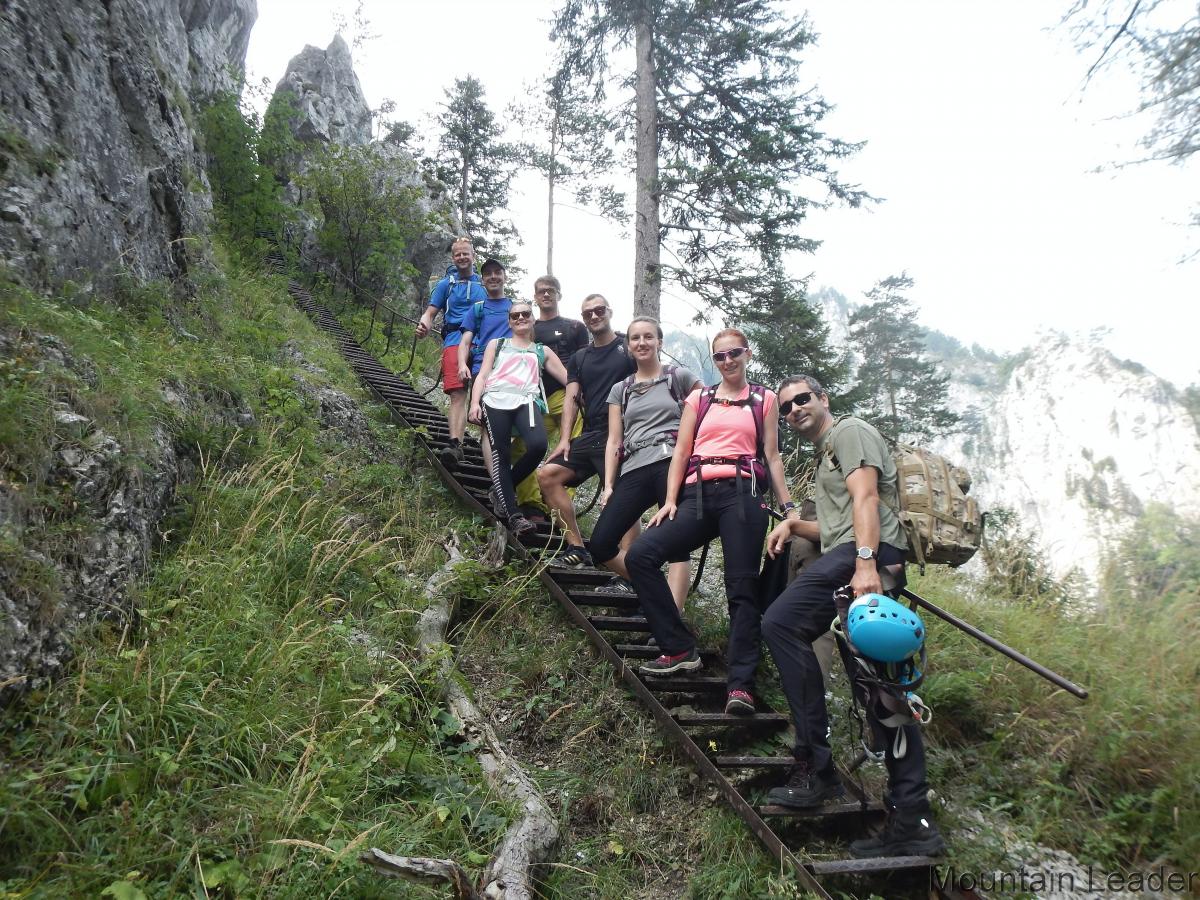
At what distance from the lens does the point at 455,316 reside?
734 centimetres

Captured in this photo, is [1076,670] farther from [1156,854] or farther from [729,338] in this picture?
[729,338]

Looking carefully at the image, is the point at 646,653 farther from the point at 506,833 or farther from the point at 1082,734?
the point at 1082,734

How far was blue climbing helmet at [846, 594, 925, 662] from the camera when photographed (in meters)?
2.80

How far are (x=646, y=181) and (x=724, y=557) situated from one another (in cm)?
1065

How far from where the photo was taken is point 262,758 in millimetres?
2771

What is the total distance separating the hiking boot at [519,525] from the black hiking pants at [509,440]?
0.24 ft

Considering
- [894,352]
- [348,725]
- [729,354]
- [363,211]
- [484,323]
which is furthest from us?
[894,352]

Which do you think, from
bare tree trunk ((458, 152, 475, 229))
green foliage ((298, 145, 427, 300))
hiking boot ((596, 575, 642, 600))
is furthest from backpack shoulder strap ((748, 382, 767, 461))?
bare tree trunk ((458, 152, 475, 229))

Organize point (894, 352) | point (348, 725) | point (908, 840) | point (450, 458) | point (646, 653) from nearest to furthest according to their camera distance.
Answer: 1. point (908, 840)
2. point (348, 725)
3. point (646, 653)
4. point (450, 458)
5. point (894, 352)

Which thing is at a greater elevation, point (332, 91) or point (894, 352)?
point (332, 91)

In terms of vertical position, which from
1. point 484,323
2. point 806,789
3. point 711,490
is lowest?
point 806,789

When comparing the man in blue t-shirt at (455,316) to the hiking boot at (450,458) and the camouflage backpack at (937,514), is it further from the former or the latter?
the camouflage backpack at (937,514)

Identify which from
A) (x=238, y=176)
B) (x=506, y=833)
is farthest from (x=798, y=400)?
(x=238, y=176)

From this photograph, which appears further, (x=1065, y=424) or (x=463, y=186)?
(x=1065, y=424)
